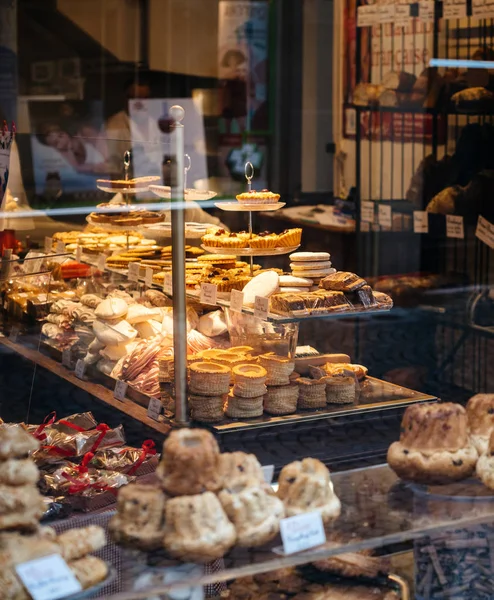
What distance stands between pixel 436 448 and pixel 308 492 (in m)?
0.27

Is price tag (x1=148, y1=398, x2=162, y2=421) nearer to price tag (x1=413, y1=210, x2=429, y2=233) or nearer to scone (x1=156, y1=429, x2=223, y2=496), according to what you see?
scone (x1=156, y1=429, x2=223, y2=496)

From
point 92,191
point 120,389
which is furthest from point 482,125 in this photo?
point 120,389

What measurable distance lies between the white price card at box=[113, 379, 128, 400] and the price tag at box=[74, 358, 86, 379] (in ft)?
1.05

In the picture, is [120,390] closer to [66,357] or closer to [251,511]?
[66,357]

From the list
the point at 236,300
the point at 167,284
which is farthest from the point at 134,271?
the point at 236,300

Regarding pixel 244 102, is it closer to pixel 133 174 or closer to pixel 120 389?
pixel 133 174

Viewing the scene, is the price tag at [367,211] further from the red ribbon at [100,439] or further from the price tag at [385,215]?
the red ribbon at [100,439]

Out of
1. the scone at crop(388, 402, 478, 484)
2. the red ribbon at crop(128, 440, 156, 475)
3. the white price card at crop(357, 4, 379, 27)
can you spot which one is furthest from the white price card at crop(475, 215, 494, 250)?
the scone at crop(388, 402, 478, 484)

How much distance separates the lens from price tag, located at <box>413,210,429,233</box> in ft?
18.0

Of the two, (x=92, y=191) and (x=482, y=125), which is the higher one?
(x=482, y=125)

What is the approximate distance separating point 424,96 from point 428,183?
470 millimetres

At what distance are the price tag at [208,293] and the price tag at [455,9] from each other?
2.72 m

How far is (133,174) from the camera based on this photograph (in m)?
5.12

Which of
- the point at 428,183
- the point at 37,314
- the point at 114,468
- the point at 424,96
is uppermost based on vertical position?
the point at 424,96
